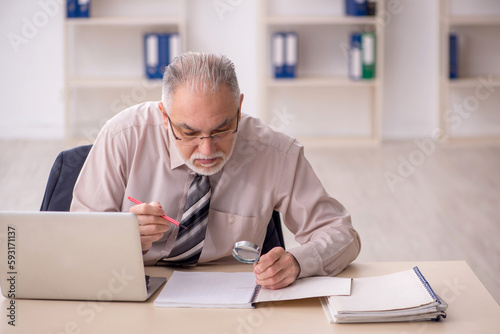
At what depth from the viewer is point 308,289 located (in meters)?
1.67

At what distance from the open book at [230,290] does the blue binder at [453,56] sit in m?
4.59

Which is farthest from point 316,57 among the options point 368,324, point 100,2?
point 368,324

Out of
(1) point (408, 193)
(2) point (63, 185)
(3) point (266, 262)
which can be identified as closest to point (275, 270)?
(3) point (266, 262)

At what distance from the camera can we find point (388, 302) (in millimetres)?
1560

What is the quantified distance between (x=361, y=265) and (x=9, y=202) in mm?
3167

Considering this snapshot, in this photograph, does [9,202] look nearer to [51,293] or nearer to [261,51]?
[261,51]

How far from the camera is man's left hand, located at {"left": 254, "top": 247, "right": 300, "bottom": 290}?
1674 mm

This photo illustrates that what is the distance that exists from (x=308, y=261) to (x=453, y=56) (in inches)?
181

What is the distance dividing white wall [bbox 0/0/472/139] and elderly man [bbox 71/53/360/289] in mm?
4097

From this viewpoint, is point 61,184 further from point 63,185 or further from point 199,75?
point 199,75

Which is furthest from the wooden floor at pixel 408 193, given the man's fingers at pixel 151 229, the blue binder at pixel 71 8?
the man's fingers at pixel 151 229

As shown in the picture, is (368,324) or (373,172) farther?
(373,172)

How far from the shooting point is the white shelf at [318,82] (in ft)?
19.1

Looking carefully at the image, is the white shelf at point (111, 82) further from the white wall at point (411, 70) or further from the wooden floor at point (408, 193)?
the white wall at point (411, 70)
